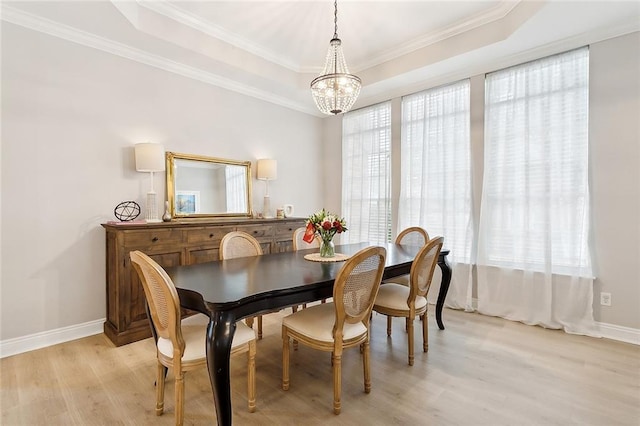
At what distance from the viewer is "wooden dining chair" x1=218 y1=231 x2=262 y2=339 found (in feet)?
8.89

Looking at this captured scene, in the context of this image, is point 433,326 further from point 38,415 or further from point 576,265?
point 38,415

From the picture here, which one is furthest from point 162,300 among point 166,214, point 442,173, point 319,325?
point 442,173

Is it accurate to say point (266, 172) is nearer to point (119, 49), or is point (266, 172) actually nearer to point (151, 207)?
point (151, 207)

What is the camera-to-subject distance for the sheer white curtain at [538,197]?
10.0 feet

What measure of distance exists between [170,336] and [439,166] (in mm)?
3454

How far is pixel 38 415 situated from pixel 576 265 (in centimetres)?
431

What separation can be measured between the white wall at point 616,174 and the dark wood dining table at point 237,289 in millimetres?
1951

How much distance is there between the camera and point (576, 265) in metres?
3.07

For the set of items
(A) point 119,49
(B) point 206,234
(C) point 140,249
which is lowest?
(C) point 140,249

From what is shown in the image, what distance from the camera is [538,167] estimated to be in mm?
3266

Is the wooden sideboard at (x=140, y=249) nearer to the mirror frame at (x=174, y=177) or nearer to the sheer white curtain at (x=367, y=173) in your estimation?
the mirror frame at (x=174, y=177)

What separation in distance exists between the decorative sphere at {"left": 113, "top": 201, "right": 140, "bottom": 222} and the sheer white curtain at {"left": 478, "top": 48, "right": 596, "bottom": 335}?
3715mm

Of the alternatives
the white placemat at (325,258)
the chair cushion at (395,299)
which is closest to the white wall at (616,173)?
the chair cushion at (395,299)

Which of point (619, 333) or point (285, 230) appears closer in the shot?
point (619, 333)
